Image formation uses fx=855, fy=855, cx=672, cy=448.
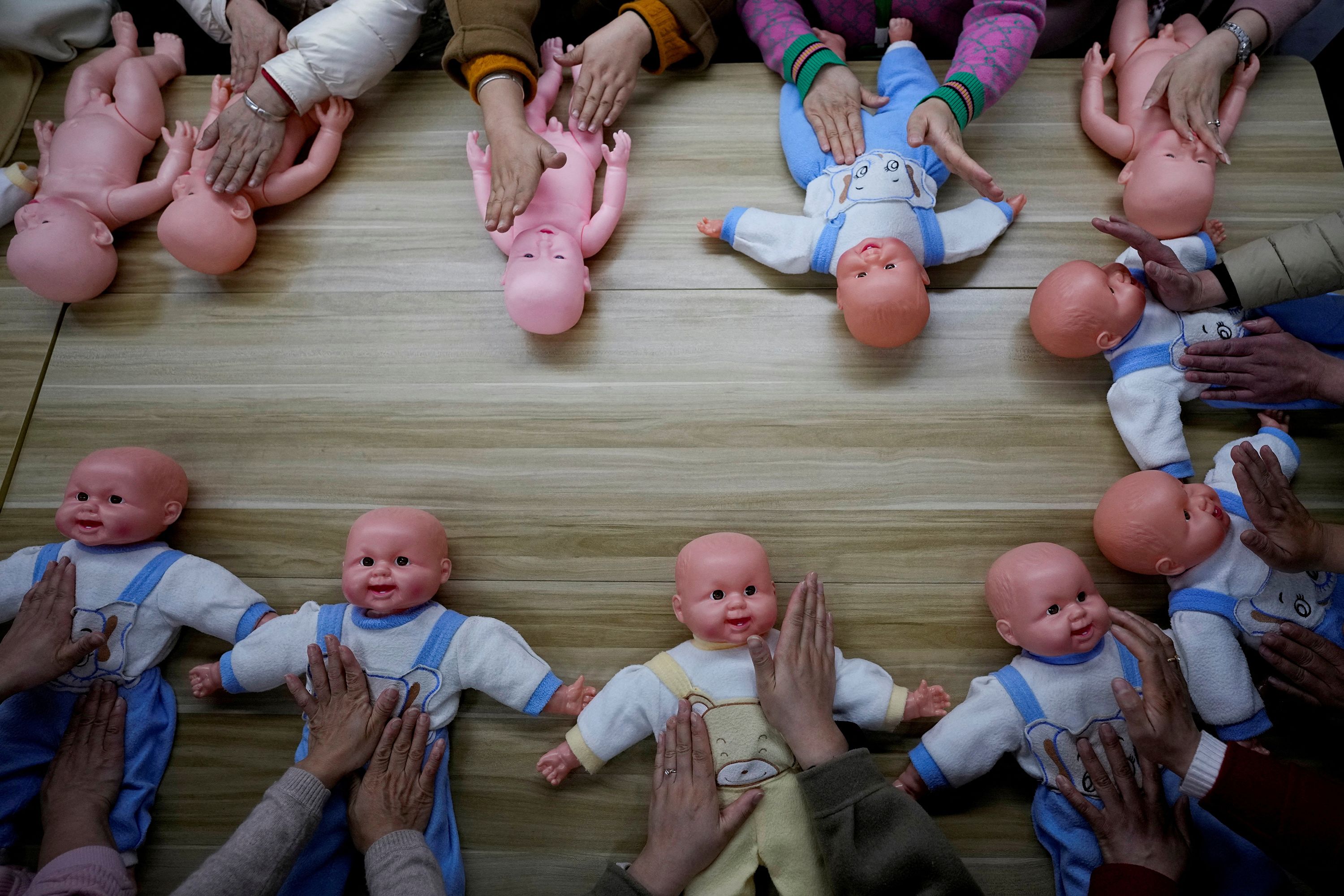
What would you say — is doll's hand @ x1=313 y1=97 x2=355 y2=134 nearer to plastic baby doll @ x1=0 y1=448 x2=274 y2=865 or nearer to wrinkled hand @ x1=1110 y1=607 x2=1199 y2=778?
plastic baby doll @ x1=0 y1=448 x2=274 y2=865

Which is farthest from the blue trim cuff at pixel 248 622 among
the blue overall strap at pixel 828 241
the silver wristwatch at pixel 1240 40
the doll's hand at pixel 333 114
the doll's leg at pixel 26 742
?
the silver wristwatch at pixel 1240 40

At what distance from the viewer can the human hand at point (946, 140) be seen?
138 cm

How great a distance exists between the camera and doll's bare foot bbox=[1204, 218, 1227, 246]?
1520mm

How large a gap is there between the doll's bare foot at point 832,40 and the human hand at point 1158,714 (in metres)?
1.21

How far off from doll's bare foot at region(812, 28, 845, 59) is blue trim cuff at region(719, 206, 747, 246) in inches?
16.1

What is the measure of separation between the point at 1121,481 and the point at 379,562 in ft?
3.70

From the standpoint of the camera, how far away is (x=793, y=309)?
5.05 feet

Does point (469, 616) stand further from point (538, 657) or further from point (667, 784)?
point (667, 784)

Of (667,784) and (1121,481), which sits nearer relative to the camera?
(667,784)

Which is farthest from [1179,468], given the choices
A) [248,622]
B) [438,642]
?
[248,622]

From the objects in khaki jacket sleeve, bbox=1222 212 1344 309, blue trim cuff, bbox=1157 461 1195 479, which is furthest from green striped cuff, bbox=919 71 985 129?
blue trim cuff, bbox=1157 461 1195 479

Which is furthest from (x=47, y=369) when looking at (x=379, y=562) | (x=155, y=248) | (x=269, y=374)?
(x=379, y=562)

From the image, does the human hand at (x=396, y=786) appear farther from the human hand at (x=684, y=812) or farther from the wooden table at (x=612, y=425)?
the human hand at (x=684, y=812)

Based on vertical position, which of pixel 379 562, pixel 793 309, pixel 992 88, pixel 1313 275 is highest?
pixel 992 88
